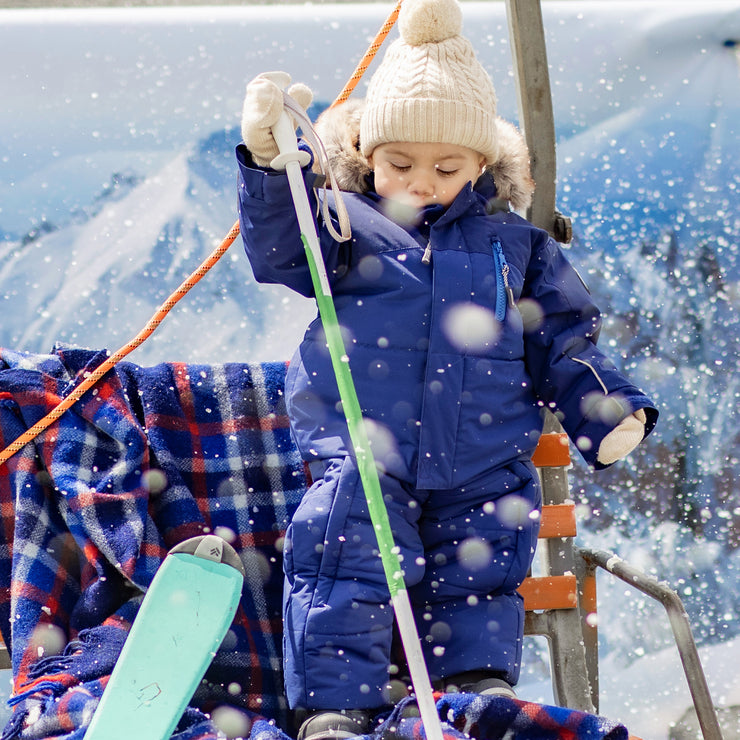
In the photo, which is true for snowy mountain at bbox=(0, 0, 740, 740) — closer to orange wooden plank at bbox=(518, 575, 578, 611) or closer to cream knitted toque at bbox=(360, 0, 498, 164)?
cream knitted toque at bbox=(360, 0, 498, 164)

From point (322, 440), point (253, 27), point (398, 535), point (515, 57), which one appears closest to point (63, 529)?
point (322, 440)

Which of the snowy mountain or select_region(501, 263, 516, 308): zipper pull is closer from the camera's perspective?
select_region(501, 263, 516, 308): zipper pull

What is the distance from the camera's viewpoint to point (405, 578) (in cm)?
136

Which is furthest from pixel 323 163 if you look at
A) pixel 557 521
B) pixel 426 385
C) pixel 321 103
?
pixel 321 103

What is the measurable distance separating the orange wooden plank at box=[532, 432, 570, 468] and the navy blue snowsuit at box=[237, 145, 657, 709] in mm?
338

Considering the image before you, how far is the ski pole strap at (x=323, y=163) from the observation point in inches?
49.2

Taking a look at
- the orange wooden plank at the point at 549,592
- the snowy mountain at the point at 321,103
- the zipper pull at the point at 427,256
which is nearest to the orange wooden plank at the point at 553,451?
the orange wooden plank at the point at 549,592

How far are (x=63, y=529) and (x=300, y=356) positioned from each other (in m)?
0.55

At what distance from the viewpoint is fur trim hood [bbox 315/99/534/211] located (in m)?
1.60

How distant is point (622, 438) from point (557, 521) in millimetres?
473

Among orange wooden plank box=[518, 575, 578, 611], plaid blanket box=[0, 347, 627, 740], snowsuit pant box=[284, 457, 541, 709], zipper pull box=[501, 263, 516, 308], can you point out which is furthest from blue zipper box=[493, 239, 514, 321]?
orange wooden plank box=[518, 575, 578, 611]

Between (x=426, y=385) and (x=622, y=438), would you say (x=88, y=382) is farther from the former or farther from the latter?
(x=622, y=438)

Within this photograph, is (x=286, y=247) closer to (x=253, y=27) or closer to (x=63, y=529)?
(x=63, y=529)

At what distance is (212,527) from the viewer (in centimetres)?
168
